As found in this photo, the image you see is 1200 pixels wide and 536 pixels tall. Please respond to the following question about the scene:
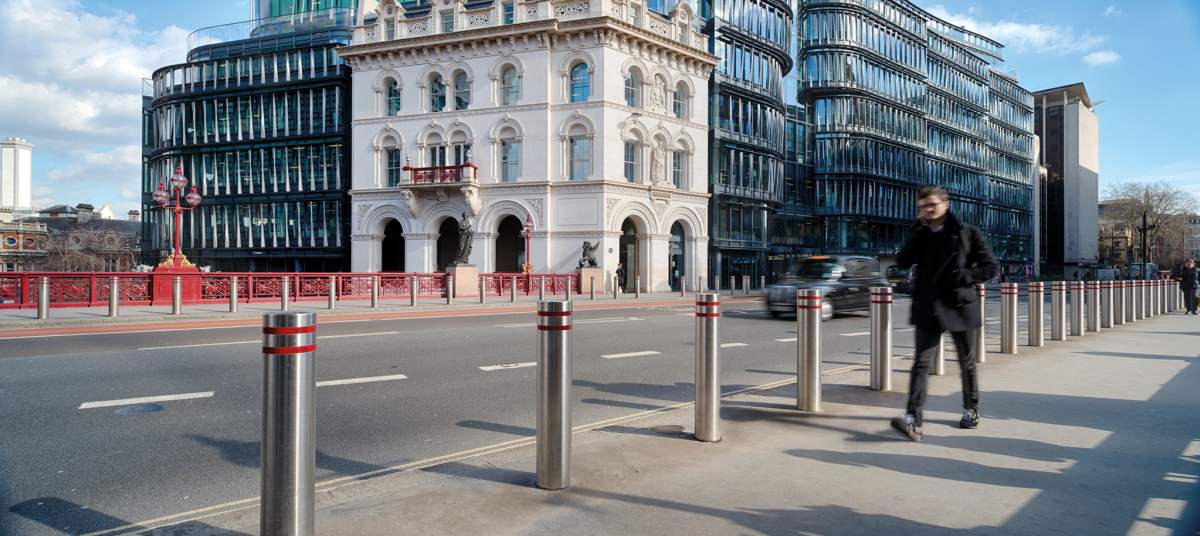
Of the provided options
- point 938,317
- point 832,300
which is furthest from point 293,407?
point 832,300

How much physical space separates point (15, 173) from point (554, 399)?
688 feet

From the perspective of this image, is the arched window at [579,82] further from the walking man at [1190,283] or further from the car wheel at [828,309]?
the walking man at [1190,283]

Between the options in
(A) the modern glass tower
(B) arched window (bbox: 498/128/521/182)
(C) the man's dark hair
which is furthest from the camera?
(A) the modern glass tower

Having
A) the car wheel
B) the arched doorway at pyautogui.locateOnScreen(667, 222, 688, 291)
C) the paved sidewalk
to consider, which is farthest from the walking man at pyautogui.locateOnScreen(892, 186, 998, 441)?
the arched doorway at pyautogui.locateOnScreen(667, 222, 688, 291)

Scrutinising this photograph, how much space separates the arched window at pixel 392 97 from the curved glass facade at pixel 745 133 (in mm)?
18295

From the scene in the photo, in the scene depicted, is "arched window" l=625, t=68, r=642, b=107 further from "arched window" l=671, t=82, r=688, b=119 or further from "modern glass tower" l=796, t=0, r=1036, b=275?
"modern glass tower" l=796, t=0, r=1036, b=275

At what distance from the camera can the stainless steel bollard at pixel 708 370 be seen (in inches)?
193

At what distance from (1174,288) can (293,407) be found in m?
27.8

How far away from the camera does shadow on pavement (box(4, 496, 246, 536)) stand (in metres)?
3.36

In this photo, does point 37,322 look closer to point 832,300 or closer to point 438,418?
point 438,418

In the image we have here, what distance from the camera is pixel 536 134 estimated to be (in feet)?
120

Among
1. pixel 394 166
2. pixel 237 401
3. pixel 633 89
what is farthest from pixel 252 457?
pixel 394 166

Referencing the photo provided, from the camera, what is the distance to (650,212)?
37.8m

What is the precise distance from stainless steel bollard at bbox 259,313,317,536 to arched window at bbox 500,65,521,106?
35.5 metres
